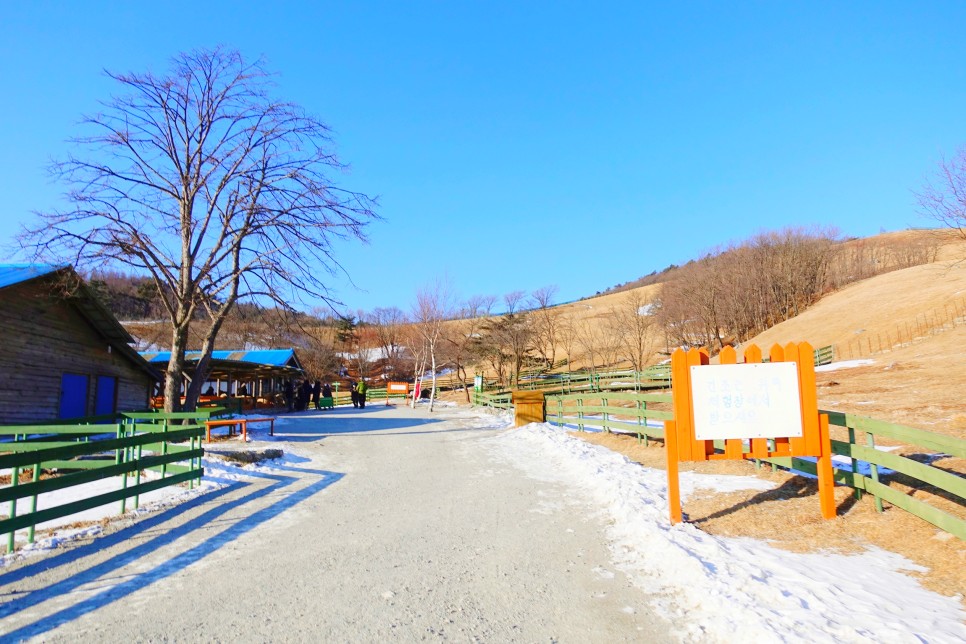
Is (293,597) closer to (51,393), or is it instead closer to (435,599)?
(435,599)

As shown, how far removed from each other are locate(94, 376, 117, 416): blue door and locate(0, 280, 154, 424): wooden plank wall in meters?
0.28

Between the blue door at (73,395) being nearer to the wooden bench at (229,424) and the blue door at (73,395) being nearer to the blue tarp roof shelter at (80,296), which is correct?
the blue tarp roof shelter at (80,296)

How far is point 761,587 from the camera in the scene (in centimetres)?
451

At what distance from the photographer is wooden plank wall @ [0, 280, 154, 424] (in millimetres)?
18203

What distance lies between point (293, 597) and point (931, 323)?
1773 inches

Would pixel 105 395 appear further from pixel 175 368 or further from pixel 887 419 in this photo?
pixel 887 419

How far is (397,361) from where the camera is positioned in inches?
3187

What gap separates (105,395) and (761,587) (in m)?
24.9

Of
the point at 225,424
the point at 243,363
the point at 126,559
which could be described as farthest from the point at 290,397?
the point at 126,559

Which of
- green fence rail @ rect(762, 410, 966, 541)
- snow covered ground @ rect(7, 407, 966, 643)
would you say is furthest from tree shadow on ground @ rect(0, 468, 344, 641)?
green fence rail @ rect(762, 410, 966, 541)

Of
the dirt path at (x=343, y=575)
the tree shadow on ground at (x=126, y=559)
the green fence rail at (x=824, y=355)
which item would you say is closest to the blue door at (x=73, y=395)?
the tree shadow on ground at (x=126, y=559)

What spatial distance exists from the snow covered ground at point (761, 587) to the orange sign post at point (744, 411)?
0.88 m

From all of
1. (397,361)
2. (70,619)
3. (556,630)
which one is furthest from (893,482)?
(397,361)

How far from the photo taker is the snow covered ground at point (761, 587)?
386 centimetres
